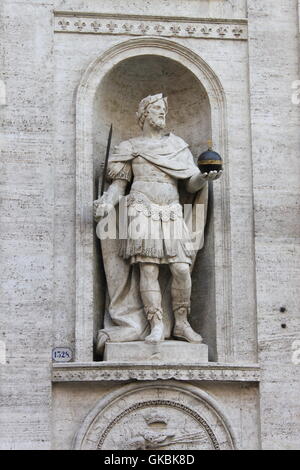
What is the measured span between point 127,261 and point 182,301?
2.27ft

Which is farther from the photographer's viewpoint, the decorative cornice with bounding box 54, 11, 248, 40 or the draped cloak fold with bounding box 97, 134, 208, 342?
the decorative cornice with bounding box 54, 11, 248, 40

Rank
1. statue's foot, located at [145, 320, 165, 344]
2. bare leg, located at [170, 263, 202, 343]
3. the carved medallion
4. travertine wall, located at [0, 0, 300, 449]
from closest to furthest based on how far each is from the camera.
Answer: the carved medallion, travertine wall, located at [0, 0, 300, 449], statue's foot, located at [145, 320, 165, 344], bare leg, located at [170, 263, 202, 343]

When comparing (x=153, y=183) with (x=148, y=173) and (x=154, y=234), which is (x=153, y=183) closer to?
(x=148, y=173)

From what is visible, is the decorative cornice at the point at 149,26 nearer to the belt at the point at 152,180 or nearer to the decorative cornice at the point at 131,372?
the belt at the point at 152,180

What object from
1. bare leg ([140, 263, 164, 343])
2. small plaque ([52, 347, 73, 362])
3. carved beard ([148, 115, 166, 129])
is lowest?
small plaque ([52, 347, 73, 362])

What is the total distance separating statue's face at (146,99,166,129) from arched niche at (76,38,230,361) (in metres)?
0.54

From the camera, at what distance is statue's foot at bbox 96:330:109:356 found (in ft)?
49.0

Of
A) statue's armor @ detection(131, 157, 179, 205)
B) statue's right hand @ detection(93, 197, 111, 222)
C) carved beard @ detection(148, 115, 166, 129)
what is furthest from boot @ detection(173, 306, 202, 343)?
carved beard @ detection(148, 115, 166, 129)

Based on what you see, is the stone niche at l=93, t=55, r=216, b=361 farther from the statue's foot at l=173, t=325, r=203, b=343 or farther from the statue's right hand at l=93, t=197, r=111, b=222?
the statue's right hand at l=93, t=197, r=111, b=222

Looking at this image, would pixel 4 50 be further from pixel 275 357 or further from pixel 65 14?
pixel 275 357

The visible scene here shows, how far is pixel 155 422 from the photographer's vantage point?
14625mm

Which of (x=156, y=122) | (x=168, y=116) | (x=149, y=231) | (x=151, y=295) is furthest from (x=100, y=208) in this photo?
(x=168, y=116)

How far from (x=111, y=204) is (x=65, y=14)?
215 centimetres
